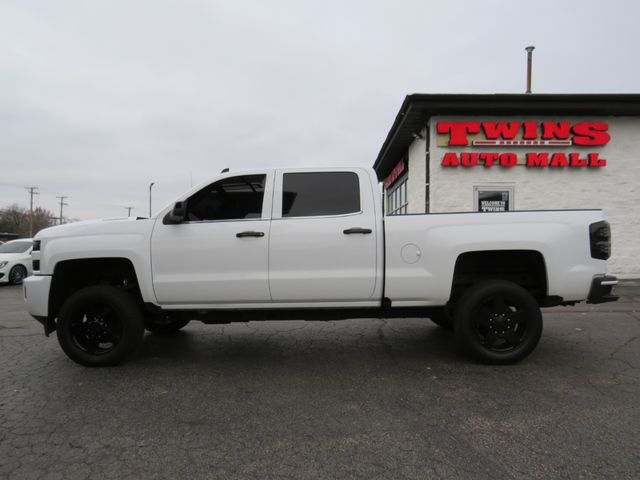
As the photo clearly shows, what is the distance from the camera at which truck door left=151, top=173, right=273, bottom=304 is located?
3828 millimetres

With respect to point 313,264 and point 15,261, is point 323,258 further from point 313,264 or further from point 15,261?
point 15,261

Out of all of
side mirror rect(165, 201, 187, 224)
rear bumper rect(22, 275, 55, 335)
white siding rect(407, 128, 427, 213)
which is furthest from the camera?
white siding rect(407, 128, 427, 213)

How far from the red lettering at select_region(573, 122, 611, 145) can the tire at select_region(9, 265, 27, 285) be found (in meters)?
16.9

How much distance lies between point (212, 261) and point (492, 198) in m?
9.44

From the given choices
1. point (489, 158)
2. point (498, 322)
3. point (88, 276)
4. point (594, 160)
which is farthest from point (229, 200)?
point (594, 160)

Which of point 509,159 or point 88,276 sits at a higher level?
point 509,159

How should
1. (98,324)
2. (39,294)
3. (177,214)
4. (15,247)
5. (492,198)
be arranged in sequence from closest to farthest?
(177,214) → (39,294) → (98,324) → (492,198) → (15,247)

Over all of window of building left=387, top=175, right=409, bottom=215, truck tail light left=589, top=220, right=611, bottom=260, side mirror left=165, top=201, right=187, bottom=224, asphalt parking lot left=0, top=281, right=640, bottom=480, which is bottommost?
asphalt parking lot left=0, top=281, right=640, bottom=480

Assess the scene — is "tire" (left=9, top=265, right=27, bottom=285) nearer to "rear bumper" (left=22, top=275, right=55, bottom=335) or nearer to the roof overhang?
"rear bumper" (left=22, top=275, right=55, bottom=335)

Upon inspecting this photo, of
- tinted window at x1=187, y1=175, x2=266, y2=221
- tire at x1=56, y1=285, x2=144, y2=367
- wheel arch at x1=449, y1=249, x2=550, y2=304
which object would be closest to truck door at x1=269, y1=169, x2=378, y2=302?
tinted window at x1=187, y1=175, x2=266, y2=221

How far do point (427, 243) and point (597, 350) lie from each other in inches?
100

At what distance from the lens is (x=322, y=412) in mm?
2936

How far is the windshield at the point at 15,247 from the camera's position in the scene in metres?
12.5

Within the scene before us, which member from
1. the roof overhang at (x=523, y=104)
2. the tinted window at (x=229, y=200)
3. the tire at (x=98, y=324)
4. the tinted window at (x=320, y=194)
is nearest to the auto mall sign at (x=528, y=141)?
the roof overhang at (x=523, y=104)
